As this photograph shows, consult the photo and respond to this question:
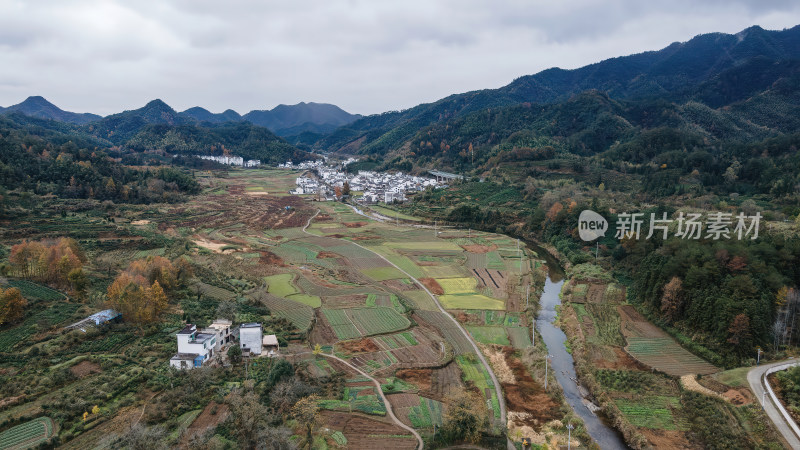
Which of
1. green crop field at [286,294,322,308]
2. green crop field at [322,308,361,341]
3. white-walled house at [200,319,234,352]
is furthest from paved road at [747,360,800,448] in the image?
white-walled house at [200,319,234,352]

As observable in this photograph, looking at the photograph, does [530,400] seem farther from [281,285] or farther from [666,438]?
[281,285]

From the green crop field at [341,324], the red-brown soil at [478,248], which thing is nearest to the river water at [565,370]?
the red-brown soil at [478,248]

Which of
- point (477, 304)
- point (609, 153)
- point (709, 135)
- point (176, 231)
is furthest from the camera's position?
point (709, 135)

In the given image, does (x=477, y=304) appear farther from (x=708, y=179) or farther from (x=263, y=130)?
(x=263, y=130)

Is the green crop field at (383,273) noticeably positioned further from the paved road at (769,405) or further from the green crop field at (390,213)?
the green crop field at (390,213)

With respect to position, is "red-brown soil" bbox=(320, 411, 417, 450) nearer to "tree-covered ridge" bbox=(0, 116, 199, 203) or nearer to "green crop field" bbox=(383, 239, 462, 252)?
"green crop field" bbox=(383, 239, 462, 252)

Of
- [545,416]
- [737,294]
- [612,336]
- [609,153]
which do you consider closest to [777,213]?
[737,294]
